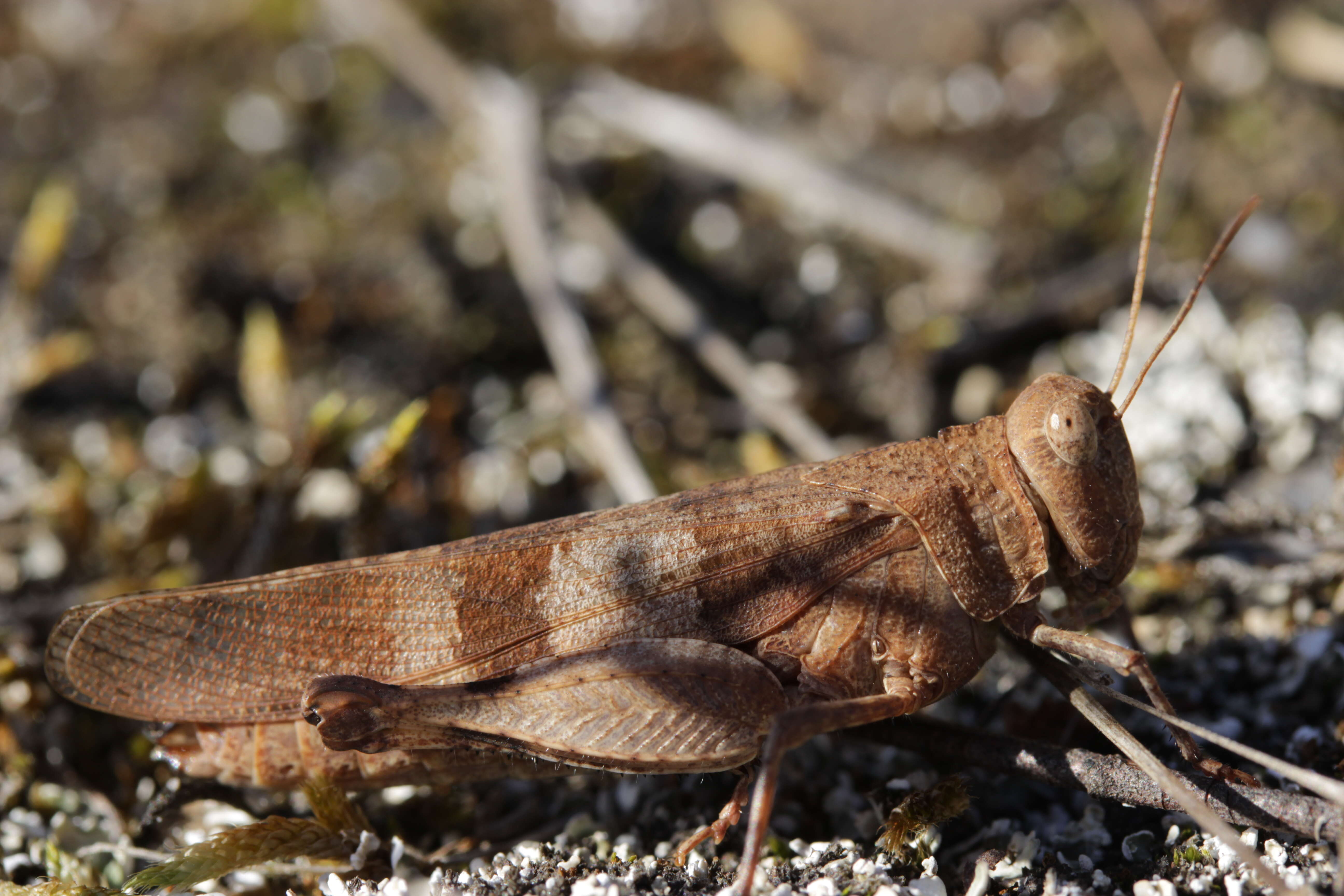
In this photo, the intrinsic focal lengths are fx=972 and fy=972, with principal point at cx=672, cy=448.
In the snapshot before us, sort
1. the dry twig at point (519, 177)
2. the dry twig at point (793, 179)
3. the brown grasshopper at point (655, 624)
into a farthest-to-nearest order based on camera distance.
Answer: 1. the dry twig at point (793, 179)
2. the dry twig at point (519, 177)
3. the brown grasshopper at point (655, 624)

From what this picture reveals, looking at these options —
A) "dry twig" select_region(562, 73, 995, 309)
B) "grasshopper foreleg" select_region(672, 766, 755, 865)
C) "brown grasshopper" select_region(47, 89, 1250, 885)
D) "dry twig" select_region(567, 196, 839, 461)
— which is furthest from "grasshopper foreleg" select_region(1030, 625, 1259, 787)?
"dry twig" select_region(562, 73, 995, 309)

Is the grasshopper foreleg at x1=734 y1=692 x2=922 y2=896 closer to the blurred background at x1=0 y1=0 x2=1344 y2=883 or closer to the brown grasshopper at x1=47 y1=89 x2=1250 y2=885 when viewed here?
the brown grasshopper at x1=47 y1=89 x2=1250 y2=885

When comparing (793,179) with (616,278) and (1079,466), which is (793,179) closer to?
(616,278)

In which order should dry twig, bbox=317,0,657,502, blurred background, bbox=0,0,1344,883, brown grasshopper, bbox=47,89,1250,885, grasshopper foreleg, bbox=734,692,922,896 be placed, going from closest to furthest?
grasshopper foreleg, bbox=734,692,922,896 → brown grasshopper, bbox=47,89,1250,885 → blurred background, bbox=0,0,1344,883 → dry twig, bbox=317,0,657,502

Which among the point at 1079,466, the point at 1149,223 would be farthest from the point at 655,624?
the point at 1149,223

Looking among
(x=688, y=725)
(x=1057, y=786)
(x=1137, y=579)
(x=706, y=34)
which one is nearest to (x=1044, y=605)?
(x=1137, y=579)

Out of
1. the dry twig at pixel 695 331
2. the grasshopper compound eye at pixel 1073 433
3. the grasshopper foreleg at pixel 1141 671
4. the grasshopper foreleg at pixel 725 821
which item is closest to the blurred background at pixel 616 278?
the dry twig at pixel 695 331

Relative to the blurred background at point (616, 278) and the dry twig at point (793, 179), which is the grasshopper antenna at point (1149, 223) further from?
the dry twig at point (793, 179)
